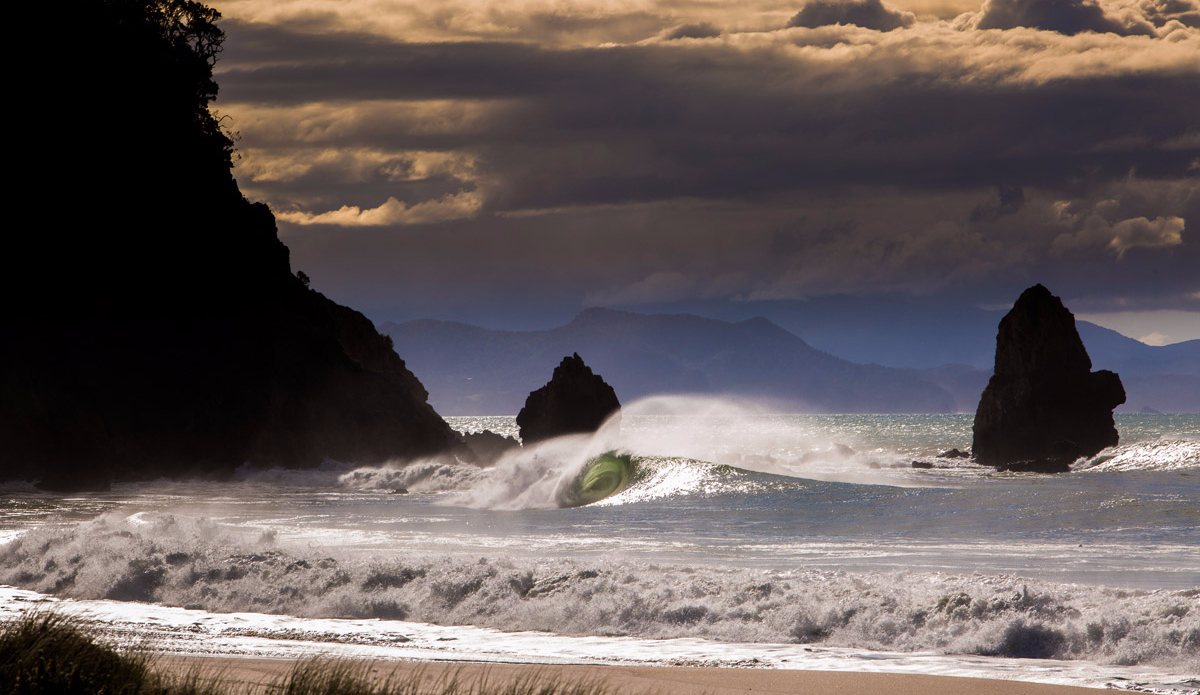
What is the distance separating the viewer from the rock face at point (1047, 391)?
63312 millimetres

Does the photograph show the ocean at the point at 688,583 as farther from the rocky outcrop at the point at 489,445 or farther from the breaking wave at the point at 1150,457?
the rocky outcrop at the point at 489,445

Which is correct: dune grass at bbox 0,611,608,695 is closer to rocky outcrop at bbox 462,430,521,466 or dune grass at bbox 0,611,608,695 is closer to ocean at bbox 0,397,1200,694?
ocean at bbox 0,397,1200,694

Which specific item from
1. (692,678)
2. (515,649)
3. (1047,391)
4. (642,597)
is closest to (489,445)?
(1047,391)

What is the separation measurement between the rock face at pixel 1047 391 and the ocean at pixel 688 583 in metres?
41.0

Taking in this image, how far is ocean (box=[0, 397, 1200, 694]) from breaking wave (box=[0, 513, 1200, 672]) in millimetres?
32

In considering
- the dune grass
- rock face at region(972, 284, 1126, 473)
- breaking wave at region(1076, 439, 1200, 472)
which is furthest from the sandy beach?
rock face at region(972, 284, 1126, 473)

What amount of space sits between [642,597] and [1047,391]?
5794cm

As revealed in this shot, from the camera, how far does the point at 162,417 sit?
46.4m

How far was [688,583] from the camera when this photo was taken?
1316 centimetres

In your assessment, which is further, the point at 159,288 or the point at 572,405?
the point at 572,405

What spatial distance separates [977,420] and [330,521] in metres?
56.4

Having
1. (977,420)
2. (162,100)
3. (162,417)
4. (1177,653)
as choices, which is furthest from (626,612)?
(977,420)

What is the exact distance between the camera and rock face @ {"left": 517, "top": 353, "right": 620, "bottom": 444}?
182 feet

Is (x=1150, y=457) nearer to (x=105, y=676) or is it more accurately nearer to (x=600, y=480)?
(x=600, y=480)
